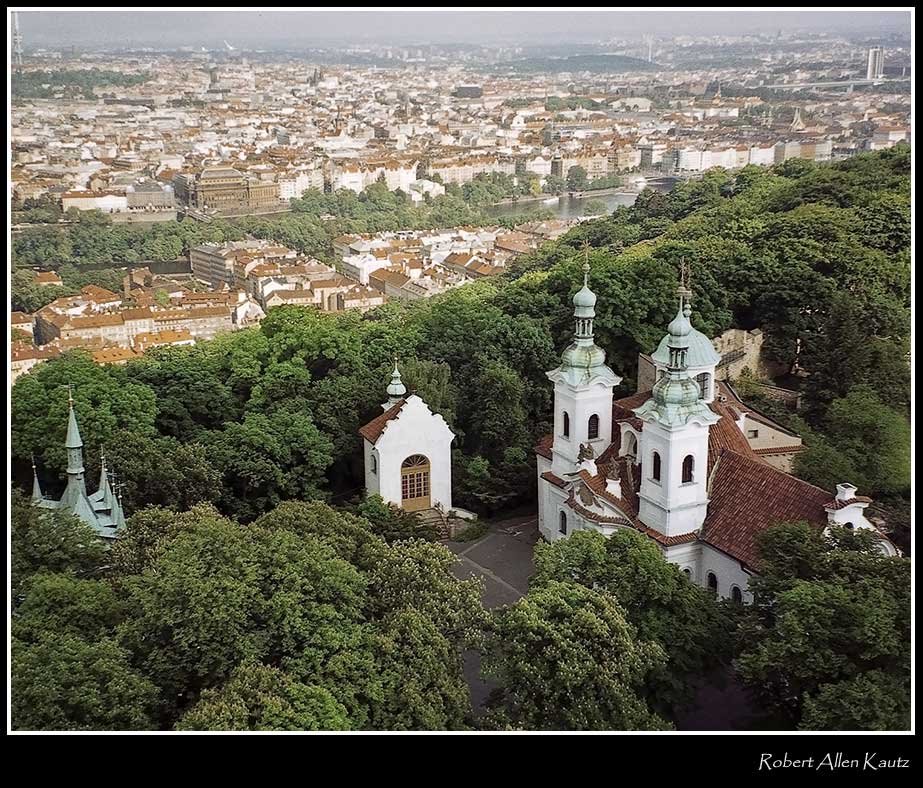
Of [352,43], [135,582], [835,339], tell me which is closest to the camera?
[135,582]

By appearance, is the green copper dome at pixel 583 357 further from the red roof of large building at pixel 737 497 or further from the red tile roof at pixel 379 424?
the red tile roof at pixel 379 424

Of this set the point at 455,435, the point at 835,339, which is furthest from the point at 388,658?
the point at 835,339

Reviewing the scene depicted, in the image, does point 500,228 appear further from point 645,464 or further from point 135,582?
point 135,582

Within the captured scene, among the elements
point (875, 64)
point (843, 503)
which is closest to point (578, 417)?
point (843, 503)

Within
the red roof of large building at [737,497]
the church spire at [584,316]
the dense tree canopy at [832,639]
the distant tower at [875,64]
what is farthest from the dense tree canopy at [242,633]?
the distant tower at [875,64]

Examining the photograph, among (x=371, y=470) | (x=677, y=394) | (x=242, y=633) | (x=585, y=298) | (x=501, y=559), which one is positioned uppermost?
(x=585, y=298)

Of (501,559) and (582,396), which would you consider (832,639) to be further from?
(501,559)

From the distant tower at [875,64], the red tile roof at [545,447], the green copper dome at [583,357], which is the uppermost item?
the distant tower at [875,64]
